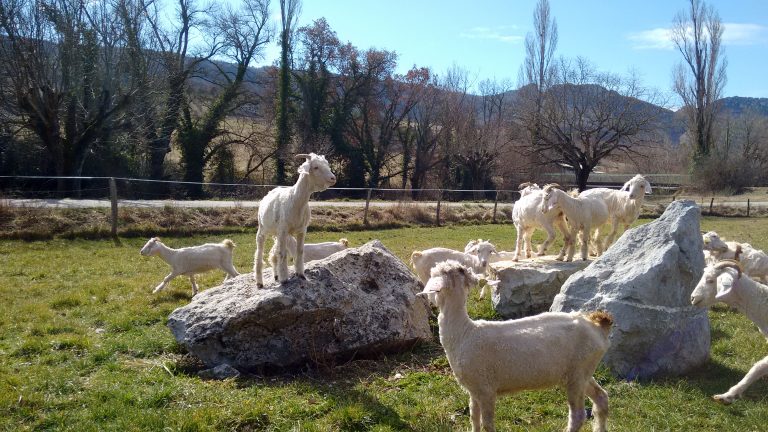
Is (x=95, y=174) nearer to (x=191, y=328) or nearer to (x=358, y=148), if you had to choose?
(x=358, y=148)

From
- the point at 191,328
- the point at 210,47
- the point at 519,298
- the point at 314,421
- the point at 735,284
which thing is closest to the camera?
the point at 314,421

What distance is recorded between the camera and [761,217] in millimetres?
33000

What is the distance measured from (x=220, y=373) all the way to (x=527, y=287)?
193 inches

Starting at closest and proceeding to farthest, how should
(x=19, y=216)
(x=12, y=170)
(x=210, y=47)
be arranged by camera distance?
1. (x=19, y=216)
2. (x=12, y=170)
3. (x=210, y=47)

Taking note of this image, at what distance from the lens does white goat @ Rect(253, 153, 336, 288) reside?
287 inches

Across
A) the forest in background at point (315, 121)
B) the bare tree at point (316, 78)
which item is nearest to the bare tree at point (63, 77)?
the forest in background at point (315, 121)

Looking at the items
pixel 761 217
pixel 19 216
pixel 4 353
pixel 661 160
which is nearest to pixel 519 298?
pixel 4 353

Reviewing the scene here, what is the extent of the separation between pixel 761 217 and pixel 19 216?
3727 cm

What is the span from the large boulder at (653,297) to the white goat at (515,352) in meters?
1.82

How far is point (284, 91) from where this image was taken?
39.2 m

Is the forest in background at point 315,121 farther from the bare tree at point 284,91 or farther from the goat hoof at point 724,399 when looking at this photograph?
the goat hoof at point 724,399

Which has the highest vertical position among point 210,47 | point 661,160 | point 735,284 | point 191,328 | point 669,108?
point 210,47

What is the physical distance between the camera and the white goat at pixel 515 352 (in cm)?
497

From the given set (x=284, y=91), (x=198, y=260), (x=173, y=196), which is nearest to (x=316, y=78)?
(x=284, y=91)
